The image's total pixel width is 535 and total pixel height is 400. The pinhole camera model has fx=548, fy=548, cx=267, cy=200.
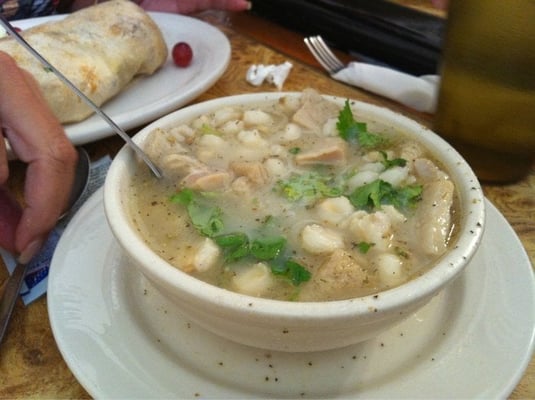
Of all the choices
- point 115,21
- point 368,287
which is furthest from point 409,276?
point 115,21

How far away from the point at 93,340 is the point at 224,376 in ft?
0.64

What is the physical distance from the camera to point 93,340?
2.56 ft

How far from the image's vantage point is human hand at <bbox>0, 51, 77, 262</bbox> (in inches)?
→ 38.3

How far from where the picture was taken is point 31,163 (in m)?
1.01

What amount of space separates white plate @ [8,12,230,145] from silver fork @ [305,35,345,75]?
0.88 ft

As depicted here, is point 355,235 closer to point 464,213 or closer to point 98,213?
point 464,213

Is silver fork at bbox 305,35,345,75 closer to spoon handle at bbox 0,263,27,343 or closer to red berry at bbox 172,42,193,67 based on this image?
red berry at bbox 172,42,193,67

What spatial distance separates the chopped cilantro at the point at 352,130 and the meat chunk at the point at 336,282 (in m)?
0.34

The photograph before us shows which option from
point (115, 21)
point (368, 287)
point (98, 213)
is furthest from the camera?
point (115, 21)

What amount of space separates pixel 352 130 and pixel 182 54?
2.91 feet

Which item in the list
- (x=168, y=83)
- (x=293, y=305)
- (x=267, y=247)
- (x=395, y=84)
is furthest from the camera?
(x=168, y=83)

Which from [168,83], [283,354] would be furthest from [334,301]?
[168,83]

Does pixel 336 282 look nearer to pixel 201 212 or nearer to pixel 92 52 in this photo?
pixel 201 212

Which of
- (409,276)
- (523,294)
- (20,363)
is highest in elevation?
(409,276)
